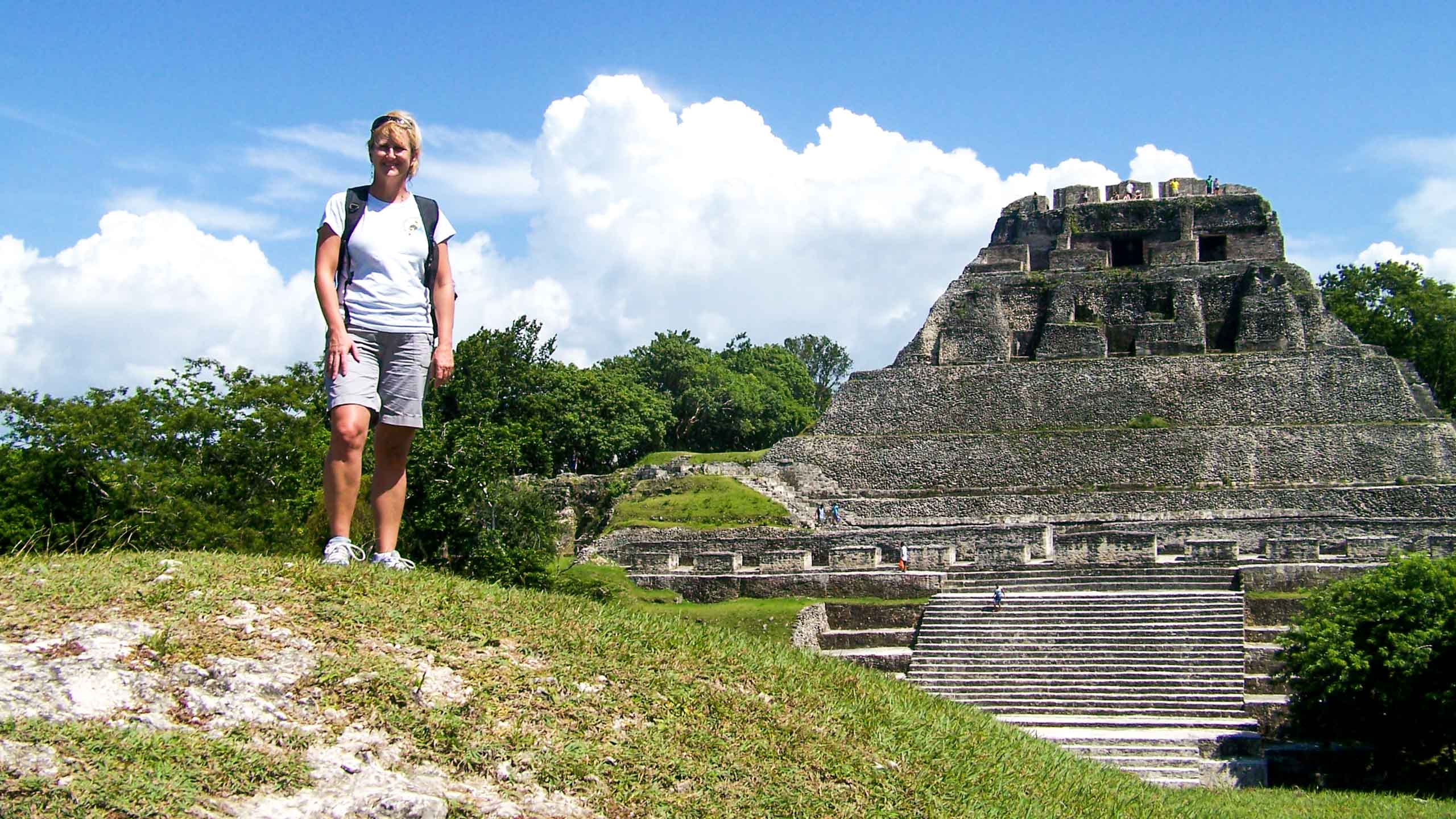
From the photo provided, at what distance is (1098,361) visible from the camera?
32.4 meters

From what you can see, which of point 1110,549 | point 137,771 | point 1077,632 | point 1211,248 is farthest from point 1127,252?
point 137,771

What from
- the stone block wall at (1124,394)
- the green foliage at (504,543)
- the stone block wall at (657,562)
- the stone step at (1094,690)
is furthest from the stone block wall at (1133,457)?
the stone step at (1094,690)

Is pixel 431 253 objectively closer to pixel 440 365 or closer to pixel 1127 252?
pixel 440 365

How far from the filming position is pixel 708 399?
5512 centimetres

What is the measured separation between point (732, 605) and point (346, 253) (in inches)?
596

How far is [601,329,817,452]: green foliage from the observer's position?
5541 cm

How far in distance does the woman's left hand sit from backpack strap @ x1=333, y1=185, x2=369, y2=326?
0.47 meters

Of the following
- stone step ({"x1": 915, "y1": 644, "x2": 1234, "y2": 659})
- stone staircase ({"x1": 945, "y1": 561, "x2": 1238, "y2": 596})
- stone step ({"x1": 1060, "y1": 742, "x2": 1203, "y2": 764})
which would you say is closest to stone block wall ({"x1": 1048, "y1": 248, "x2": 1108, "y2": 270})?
stone staircase ({"x1": 945, "y1": 561, "x2": 1238, "y2": 596})

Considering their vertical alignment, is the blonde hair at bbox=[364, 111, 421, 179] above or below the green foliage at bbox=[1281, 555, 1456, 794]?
above

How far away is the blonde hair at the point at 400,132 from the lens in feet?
20.8

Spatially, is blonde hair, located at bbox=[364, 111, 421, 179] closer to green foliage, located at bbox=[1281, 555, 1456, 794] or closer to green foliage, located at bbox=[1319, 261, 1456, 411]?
green foliage, located at bbox=[1281, 555, 1456, 794]

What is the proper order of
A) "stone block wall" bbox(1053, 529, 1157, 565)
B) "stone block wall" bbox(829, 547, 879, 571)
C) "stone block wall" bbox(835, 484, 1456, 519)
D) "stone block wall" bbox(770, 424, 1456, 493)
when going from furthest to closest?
"stone block wall" bbox(770, 424, 1456, 493)
"stone block wall" bbox(835, 484, 1456, 519)
"stone block wall" bbox(829, 547, 879, 571)
"stone block wall" bbox(1053, 529, 1157, 565)

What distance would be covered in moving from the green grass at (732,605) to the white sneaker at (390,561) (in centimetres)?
1108

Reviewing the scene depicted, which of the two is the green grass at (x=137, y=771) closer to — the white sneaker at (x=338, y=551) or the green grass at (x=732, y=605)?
the white sneaker at (x=338, y=551)
